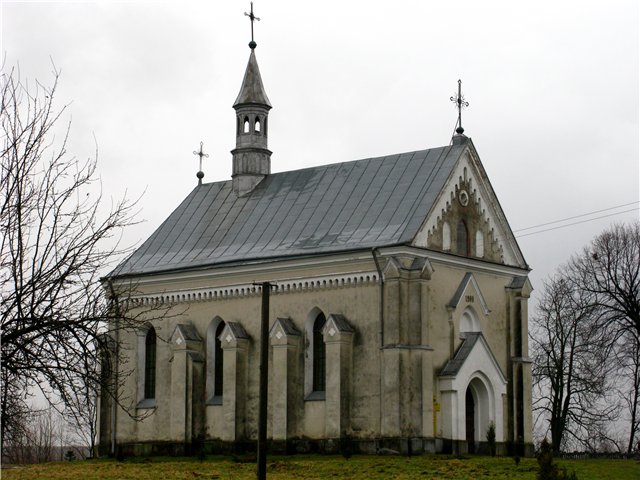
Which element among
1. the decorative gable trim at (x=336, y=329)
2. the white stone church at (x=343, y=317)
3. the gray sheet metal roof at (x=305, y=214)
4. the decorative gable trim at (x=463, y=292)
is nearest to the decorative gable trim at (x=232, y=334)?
the white stone church at (x=343, y=317)

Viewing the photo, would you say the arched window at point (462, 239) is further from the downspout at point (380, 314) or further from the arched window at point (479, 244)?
the downspout at point (380, 314)

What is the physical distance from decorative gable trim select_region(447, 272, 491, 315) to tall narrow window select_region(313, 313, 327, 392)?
4659 mm

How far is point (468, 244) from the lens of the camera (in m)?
43.1

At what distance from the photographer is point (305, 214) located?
45.1 meters

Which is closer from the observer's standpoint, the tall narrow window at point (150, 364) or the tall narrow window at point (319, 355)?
the tall narrow window at point (319, 355)

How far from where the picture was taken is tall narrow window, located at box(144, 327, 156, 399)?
47.8 metres

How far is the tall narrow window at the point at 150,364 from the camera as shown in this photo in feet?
157

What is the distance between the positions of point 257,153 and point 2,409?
3077 cm

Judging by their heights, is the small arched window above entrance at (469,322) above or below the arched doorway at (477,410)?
above

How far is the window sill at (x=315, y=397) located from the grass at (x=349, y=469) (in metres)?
2.80

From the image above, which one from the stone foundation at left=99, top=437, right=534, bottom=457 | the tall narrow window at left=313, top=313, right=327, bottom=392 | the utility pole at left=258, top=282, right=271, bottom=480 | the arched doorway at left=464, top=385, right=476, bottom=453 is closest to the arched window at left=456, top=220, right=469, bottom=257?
the arched doorway at left=464, top=385, right=476, bottom=453

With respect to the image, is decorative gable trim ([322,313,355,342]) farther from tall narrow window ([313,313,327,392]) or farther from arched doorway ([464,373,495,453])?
arched doorway ([464,373,495,453])

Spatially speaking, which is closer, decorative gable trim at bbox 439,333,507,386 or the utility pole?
the utility pole

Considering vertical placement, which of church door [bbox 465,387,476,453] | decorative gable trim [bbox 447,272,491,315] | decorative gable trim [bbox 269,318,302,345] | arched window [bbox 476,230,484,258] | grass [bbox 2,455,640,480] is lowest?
grass [bbox 2,455,640,480]
